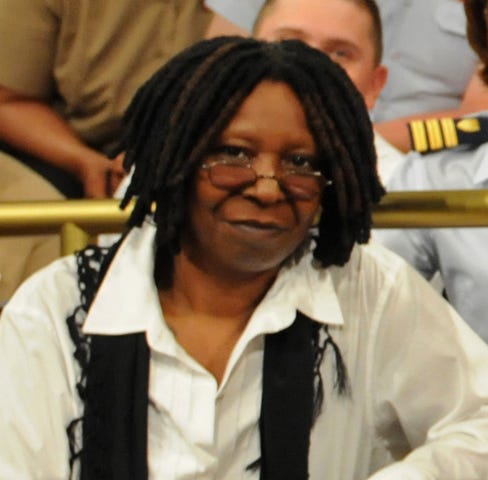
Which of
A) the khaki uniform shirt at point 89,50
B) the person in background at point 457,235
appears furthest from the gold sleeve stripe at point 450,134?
the khaki uniform shirt at point 89,50

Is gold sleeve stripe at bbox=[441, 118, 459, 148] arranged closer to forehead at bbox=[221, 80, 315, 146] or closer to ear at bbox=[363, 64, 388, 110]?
ear at bbox=[363, 64, 388, 110]

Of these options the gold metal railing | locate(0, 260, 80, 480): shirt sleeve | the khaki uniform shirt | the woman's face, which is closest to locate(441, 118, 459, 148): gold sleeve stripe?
the gold metal railing

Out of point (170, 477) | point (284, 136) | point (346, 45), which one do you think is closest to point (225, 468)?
point (170, 477)

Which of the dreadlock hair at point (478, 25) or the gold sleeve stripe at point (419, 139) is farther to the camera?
the gold sleeve stripe at point (419, 139)

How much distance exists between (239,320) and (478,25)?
0.53 meters

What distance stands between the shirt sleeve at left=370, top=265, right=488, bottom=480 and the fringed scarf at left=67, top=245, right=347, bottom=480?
0.17 ft

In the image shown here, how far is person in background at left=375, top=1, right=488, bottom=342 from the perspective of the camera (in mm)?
1248

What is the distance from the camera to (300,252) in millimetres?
939

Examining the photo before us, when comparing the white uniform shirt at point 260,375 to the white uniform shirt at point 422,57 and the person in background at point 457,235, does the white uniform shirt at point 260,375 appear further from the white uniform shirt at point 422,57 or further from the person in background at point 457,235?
the white uniform shirt at point 422,57

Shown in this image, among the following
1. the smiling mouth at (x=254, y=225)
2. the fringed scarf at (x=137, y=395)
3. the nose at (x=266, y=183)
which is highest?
the nose at (x=266, y=183)

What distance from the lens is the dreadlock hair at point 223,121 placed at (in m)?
0.83

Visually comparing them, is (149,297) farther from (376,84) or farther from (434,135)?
(376,84)

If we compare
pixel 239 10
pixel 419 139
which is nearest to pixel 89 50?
pixel 239 10

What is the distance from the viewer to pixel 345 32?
1.42 meters
